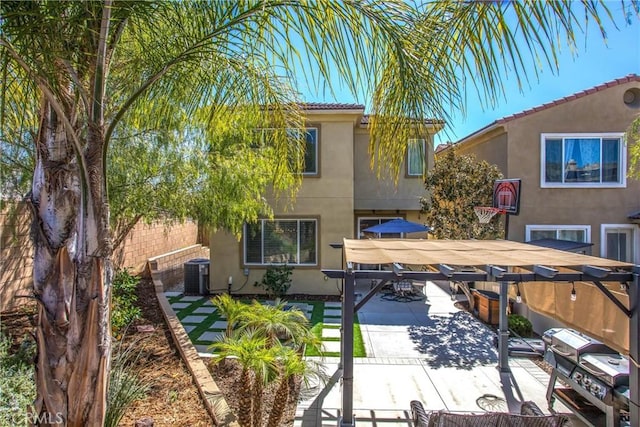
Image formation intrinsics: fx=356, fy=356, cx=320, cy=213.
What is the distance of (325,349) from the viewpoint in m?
8.50

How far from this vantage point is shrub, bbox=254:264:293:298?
12.9m


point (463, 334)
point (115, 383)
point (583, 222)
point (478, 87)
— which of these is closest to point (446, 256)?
point (478, 87)

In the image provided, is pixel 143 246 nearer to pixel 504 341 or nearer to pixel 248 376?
pixel 248 376

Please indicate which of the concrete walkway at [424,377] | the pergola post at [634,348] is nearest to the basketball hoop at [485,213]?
the concrete walkway at [424,377]

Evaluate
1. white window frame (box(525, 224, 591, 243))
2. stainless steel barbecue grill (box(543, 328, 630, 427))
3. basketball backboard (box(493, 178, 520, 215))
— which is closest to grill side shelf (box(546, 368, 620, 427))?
stainless steel barbecue grill (box(543, 328, 630, 427))

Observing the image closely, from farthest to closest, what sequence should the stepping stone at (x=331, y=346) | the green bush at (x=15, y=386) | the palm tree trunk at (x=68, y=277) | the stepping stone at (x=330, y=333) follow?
the stepping stone at (x=330, y=333)
the stepping stone at (x=331, y=346)
the green bush at (x=15, y=386)
the palm tree trunk at (x=68, y=277)

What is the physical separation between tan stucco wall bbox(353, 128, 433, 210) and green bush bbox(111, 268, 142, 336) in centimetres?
943

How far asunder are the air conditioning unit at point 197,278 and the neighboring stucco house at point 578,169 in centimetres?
1183

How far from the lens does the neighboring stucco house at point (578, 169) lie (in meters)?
13.2

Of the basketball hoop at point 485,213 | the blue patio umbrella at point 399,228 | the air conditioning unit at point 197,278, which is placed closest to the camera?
the basketball hoop at point 485,213

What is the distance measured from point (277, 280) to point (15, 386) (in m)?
9.01

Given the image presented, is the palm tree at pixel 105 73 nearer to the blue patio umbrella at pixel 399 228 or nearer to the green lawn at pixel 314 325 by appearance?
the green lawn at pixel 314 325

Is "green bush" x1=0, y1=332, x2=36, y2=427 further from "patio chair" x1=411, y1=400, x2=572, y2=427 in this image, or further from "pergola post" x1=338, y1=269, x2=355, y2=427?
"patio chair" x1=411, y1=400, x2=572, y2=427

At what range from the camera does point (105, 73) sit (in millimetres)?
3295
